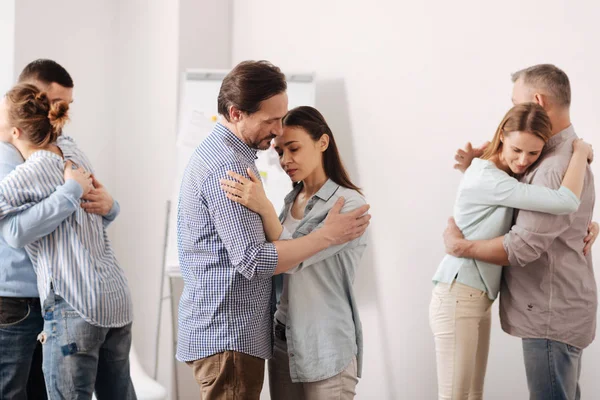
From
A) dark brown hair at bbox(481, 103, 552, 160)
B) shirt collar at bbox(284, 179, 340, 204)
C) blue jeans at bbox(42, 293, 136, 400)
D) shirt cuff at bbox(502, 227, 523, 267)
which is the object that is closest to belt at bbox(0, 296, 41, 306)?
blue jeans at bbox(42, 293, 136, 400)

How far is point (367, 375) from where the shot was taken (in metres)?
3.47

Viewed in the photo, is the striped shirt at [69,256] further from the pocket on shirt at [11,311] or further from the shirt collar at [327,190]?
the shirt collar at [327,190]

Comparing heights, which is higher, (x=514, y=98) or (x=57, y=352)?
(x=514, y=98)

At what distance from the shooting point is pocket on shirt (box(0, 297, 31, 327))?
6.88ft

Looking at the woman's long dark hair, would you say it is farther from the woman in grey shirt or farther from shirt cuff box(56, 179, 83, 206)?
shirt cuff box(56, 179, 83, 206)

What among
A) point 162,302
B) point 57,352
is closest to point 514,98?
point 57,352

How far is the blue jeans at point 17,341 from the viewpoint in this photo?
82.3 inches

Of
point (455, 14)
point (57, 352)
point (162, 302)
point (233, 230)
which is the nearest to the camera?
point (233, 230)

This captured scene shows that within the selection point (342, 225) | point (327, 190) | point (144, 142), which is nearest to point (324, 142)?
point (327, 190)

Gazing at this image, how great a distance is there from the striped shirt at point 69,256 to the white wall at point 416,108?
5.44 feet

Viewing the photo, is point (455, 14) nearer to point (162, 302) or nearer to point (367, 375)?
point (367, 375)

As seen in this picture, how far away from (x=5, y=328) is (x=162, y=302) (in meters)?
1.72

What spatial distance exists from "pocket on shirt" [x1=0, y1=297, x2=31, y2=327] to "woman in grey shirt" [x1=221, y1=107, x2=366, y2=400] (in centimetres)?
79

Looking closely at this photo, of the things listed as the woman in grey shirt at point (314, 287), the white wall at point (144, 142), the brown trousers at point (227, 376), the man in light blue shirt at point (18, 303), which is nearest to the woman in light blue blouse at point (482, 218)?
the woman in grey shirt at point (314, 287)
